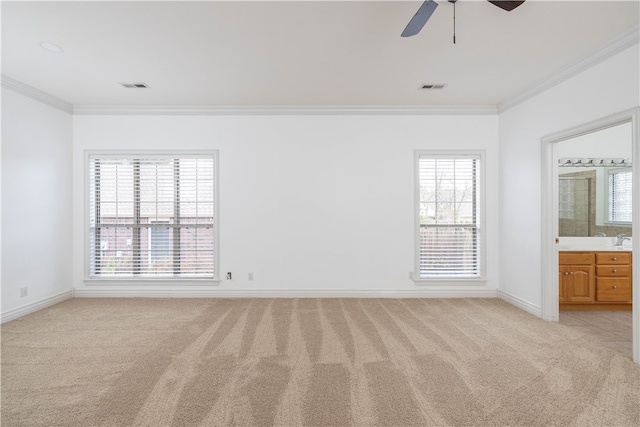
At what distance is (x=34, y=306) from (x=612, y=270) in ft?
25.3

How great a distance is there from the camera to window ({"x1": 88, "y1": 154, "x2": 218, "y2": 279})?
4.90m

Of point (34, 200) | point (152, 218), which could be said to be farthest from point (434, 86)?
point (34, 200)

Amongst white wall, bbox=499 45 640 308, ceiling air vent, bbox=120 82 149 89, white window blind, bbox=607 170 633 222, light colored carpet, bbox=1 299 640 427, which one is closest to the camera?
light colored carpet, bbox=1 299 640 427

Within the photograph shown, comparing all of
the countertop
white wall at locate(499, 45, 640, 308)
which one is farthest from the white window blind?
white wall at locate(499, 45, 640, 308)

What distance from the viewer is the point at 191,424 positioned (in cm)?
201

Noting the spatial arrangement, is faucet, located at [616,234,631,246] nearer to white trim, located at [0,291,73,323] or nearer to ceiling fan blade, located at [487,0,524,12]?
ceiling fan blade, located at [487,0,524,12]

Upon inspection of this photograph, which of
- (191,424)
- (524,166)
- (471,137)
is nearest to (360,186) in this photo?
(471,137)

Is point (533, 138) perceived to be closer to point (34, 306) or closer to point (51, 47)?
point (51, 47)

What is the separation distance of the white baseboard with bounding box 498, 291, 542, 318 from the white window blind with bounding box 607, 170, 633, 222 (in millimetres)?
2113

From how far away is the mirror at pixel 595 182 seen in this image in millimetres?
4906

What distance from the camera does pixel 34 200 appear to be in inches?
165

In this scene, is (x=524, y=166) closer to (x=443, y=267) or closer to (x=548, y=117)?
(x=548, y=117)

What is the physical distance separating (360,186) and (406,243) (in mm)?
1120

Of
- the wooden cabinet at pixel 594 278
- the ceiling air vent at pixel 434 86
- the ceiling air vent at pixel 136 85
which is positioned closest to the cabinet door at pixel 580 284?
the wooden cabinet at pixel 594 278
